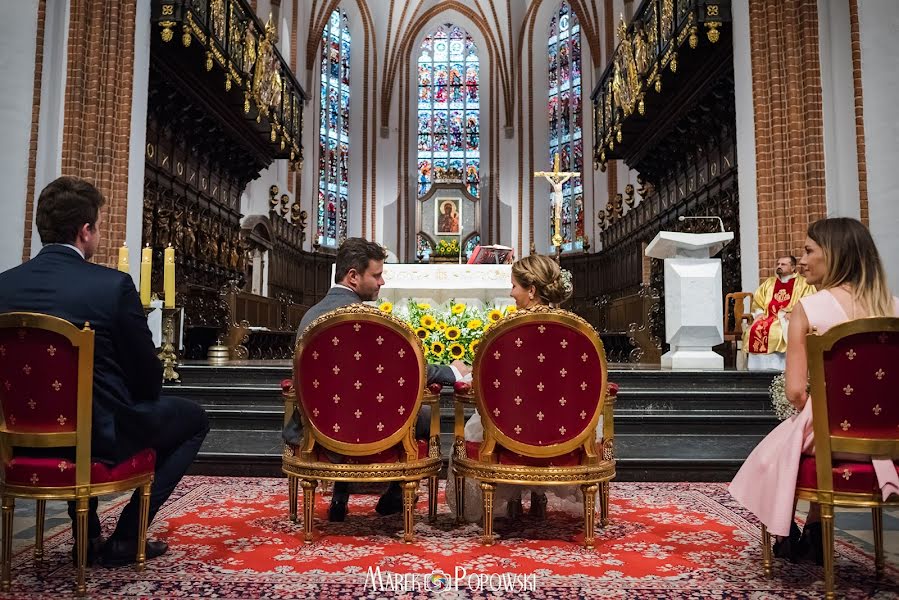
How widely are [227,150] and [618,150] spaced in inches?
285

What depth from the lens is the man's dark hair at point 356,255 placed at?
3402 millimetres

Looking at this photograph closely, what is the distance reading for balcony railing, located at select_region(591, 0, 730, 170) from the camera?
28.5ft

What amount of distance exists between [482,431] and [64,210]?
1955 millimetres

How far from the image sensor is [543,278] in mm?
3197

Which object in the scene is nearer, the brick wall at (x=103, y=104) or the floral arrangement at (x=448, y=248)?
the brick wall at (x=103, y=104)

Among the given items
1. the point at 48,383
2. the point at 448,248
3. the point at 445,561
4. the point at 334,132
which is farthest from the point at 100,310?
the point at 334,132

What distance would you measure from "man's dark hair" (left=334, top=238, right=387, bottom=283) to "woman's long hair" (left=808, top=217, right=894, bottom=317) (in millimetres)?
1861

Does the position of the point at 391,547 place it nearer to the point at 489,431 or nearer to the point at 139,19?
the point at 489,431

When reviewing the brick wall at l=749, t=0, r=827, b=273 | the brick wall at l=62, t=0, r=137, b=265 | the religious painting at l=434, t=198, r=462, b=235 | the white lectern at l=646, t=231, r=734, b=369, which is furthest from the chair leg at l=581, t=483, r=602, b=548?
the religious painting at l=434, t=198, r=462, b=235

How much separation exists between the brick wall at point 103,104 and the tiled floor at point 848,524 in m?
4.37

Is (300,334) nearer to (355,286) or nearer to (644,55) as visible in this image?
(355,286)

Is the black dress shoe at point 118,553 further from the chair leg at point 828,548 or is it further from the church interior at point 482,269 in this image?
the chair leg at point 828,548

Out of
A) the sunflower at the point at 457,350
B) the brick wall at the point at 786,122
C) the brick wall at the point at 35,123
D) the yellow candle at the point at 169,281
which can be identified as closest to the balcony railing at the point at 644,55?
the brick wall at the point at 786,122

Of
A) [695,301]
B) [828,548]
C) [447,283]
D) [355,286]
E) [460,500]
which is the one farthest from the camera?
[447,283]
